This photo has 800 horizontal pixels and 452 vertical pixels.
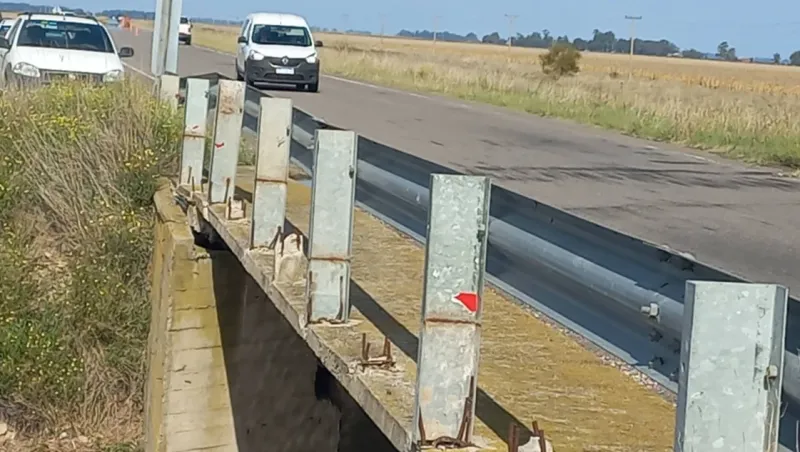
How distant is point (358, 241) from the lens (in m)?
7.29

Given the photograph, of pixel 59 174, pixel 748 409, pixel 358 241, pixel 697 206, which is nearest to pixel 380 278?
pixel 358 241

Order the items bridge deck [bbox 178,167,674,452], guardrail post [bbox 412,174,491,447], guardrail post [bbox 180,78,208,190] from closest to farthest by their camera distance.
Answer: guardrail post [bbox 412,174,491,447] → bridge deck [bbox 178,167,674,452] → guardrail post [bbox 180,78,208,190]

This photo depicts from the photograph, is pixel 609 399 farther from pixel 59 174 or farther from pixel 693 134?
pixel 693 134

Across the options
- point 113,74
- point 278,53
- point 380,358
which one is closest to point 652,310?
point 380,358

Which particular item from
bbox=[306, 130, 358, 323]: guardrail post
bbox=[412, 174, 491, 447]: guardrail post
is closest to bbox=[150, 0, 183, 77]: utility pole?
bbox=[306, 130, 358, 323]: guardrail post

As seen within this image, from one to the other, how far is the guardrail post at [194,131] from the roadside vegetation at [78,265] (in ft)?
5.19

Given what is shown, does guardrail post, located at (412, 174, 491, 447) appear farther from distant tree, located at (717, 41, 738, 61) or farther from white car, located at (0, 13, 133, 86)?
distant tree, located at (717, 41, 738, 61)


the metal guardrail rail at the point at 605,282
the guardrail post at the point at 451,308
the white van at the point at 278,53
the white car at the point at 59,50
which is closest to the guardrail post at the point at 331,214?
the metal guardrail rail at the point at 605,282

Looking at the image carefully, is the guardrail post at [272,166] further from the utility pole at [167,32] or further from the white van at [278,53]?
the white van at [278,53]

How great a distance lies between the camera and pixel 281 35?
99.9 ft

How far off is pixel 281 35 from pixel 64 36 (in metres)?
12.5

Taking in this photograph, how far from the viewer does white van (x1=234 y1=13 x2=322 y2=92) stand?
28766 millimetres

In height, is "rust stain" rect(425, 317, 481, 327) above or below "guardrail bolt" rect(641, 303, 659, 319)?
below

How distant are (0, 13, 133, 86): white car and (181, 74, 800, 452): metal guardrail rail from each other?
39.0 feet
